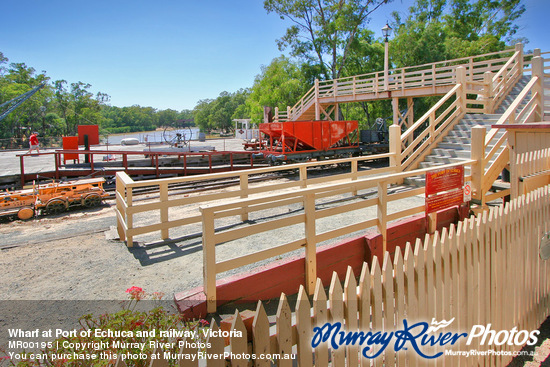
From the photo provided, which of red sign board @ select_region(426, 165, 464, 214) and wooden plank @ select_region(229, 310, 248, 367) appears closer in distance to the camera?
wooden plank @ select_region(229, 310, 248, 367)

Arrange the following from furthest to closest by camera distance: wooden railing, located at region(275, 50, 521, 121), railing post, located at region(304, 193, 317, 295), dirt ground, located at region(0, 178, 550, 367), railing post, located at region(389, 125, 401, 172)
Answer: wooden railing, located at region(275, 50, 521, 121)
railing post, located at region(389, 125, 401, 172)
railing post, located at region(304, 193, 317, 295)
dirt ground, located at region(0, 178, 550, 367)

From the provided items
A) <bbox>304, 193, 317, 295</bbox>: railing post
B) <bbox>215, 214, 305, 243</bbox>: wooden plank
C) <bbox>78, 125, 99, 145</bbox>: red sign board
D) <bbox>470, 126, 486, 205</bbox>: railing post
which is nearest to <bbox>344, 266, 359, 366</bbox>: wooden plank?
<bbox>215, 214, 305, 243</bbox>: wooden plank

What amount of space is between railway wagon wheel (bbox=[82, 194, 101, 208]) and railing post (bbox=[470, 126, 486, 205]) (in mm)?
9870

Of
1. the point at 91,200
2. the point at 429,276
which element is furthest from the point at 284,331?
the point at 91,200

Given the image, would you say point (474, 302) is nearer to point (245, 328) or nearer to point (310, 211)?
point (310, 211)

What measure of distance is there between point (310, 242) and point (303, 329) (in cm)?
237

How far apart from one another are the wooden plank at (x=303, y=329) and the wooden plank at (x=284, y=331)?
0.07 m

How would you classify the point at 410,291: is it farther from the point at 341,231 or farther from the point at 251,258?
the point at 341,231

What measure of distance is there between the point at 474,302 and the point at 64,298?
14.4 ft

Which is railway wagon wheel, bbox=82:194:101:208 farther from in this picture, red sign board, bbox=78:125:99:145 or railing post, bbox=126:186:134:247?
red sign board, bbox=78:125:99:145

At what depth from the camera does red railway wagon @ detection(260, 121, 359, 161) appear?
54.8 ft

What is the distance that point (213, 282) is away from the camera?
3.79m

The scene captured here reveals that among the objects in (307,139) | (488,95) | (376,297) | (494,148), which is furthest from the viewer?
(307,139)

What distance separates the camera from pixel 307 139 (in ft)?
56.5
